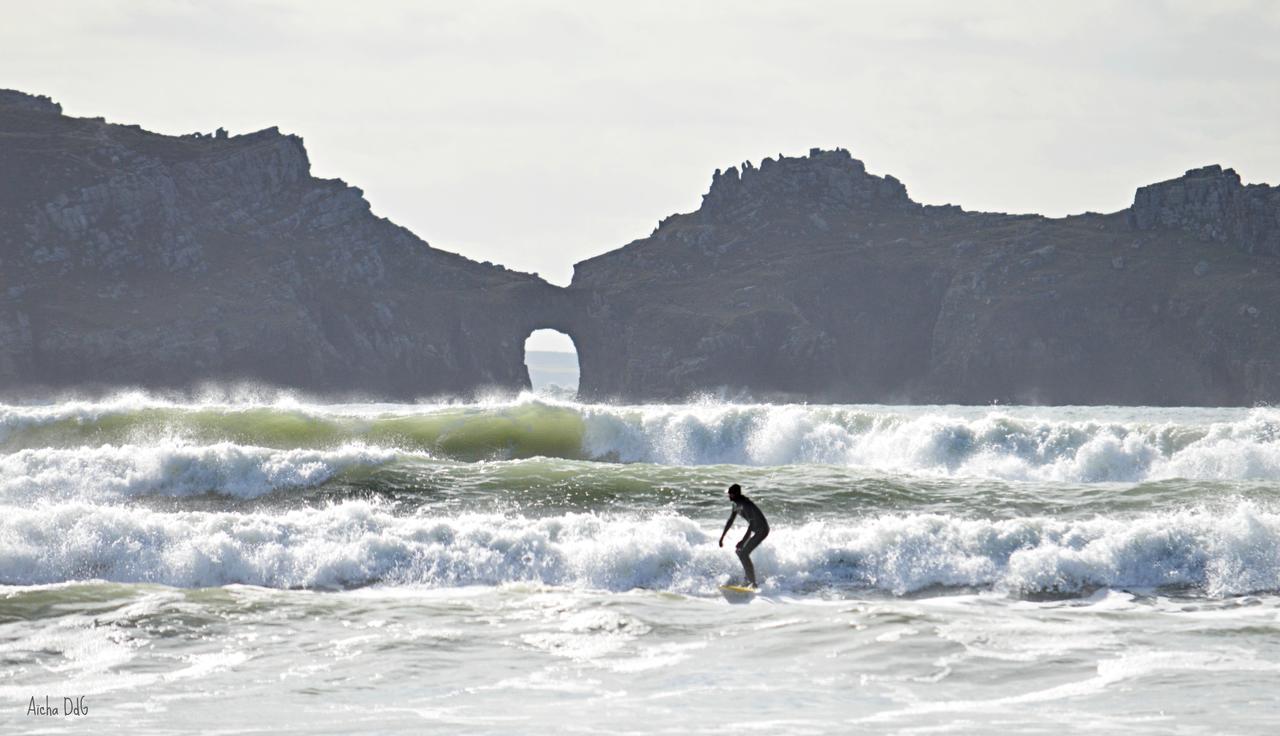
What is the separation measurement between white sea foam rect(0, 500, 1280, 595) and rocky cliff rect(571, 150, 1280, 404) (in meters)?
151

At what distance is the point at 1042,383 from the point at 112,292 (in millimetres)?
118996

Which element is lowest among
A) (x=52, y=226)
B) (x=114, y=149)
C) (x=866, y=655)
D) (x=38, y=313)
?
(x=866, y=655)

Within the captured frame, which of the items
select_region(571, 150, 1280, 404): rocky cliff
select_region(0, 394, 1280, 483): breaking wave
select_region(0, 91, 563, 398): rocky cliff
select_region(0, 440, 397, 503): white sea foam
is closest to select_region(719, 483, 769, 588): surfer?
select_region(0, 440, 397, 503): white sea foam

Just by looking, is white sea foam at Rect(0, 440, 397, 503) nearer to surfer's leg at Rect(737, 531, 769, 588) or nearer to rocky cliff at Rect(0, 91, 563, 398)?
surfer's leg at Rect(737, 531, 769, 588)

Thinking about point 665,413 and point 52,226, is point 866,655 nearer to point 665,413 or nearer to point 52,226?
point 665,413

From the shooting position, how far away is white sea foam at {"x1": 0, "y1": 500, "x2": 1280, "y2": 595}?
20.1m

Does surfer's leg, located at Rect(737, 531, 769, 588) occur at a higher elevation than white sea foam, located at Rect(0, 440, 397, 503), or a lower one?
lower

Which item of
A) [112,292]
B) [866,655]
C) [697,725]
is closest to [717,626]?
[866,655]

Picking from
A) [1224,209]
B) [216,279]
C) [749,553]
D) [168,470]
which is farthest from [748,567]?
[1224,209]

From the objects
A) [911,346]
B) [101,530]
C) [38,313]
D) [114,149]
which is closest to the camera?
[101,530]

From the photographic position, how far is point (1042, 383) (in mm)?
172250

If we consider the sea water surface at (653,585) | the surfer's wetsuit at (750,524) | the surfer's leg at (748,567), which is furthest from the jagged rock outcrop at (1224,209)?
the surfer's leg at (748,567)

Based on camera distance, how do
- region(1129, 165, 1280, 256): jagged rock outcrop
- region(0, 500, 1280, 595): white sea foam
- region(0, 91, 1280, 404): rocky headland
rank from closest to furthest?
1. region(0, 500, 1280, 595): white sea foam
2. region(0, 91, 1280, 404): rocky headland
3. region(1129, 165, 1280, 256): jagged rock outcrop

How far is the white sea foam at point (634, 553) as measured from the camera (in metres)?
20.1
